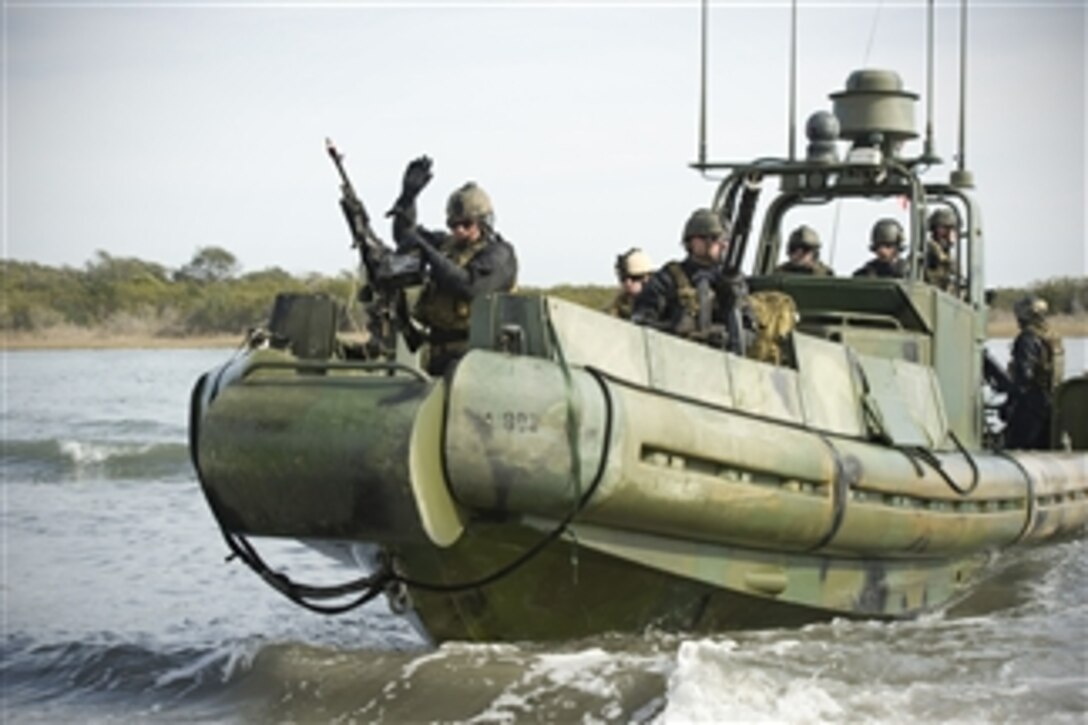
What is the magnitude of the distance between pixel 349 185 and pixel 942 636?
368cm

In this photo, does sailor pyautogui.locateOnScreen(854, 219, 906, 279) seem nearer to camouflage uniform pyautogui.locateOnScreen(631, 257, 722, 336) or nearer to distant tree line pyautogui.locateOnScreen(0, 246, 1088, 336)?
camouflage uniform pyautogui.locateOnScreen(631, 257, 722, 336)

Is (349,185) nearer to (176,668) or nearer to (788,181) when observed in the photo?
(176,668)

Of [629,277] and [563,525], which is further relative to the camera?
[629,277]

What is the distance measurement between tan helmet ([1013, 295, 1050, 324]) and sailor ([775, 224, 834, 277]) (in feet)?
5.55

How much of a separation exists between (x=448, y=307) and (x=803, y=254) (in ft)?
13.8

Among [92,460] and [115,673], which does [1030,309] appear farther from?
[92,460]

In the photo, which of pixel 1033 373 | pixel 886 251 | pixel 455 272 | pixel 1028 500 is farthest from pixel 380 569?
pixel 1033 373

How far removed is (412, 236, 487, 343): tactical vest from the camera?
888cm

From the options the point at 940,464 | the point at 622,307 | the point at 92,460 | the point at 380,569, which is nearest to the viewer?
the point at 380,569

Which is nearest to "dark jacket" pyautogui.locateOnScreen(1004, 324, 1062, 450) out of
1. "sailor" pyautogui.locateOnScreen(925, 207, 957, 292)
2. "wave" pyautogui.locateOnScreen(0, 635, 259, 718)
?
"sailor" pyautogui.locateOnScreen(925, 207, 957, 292)

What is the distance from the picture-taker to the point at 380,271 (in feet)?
29.5

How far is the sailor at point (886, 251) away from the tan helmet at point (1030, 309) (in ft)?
3.76

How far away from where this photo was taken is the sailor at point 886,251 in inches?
505

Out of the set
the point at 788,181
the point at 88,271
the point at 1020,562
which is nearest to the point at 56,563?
the point at 788,181
